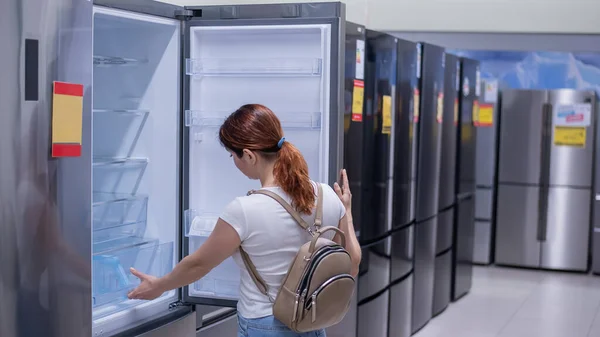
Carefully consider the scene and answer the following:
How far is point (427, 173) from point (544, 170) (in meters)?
3.12

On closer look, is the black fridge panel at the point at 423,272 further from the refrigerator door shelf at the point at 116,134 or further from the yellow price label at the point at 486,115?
the refrigerator door shelf at the point at 116,134

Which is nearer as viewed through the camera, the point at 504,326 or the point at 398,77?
the point at 398,77

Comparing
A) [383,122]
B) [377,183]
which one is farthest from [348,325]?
[383,122]

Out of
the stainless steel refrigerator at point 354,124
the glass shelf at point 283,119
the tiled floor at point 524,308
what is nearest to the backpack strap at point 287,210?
the glass shelf at point 283,119

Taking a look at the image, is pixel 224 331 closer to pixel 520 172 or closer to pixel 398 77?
pixel 398 77

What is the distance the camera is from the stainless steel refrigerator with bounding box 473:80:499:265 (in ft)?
29.5

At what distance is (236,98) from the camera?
3.40m

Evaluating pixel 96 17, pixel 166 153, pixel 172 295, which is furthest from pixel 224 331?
pixel 96 17

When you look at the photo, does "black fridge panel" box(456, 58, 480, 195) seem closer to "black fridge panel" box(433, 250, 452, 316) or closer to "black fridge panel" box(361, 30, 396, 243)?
"black fridge panel" box(433, 250, 452, 316)

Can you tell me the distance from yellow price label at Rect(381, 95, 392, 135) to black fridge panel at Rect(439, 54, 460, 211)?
1.40m

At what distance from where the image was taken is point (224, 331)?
394 centimetres

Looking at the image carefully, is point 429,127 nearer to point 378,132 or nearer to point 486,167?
point 378,132

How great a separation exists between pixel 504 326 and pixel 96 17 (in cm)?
451

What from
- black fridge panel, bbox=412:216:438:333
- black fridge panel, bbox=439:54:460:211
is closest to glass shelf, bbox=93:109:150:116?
black fridge panel, bbox=412:216:438:333
